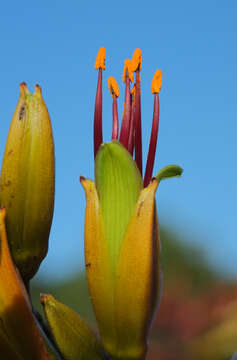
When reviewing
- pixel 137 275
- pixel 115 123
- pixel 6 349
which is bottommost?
pixel 6 349

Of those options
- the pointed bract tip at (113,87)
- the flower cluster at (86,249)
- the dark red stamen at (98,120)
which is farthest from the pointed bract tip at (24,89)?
the pointed bract tip at (113,87)

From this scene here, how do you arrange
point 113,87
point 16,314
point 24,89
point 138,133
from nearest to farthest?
1. point 16,314
2. point 24,89
3. point 138,133
4. point 113,87

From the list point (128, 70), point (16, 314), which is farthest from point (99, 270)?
point (128, 70)

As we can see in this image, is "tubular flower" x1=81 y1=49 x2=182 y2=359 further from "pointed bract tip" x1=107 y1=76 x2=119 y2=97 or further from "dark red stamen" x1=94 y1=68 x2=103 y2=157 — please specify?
"pointed bract tip" x1=107 y1=76 x2=119 y2=97

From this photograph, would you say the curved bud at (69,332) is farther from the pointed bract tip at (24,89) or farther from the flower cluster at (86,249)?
the pointed bract tip at (24,89)

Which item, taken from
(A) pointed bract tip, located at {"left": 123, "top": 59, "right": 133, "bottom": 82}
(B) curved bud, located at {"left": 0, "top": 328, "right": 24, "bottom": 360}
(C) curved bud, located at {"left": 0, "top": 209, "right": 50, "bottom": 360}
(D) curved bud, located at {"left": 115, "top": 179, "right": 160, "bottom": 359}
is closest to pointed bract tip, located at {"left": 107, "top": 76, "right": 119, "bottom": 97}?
(A) pointed bract tip, located at {"left": 123, "top": 59, "right": 133, "bottom": 82}

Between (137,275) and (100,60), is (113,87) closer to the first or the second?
(100,60)
